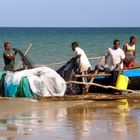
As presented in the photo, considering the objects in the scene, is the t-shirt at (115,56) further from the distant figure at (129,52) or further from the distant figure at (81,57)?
the distant figure at (129,52)

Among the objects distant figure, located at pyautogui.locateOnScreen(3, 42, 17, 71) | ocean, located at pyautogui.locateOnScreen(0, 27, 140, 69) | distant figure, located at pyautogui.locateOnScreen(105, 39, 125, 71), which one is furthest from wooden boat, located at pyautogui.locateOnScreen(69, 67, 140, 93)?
ocean, located at pyautogui.locateOnScreen(0, 27, 140, 69)

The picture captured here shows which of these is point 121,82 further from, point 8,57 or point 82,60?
point 8,57

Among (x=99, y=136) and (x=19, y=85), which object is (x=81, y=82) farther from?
(x=99, y=136)

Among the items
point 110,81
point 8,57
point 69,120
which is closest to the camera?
point 69,120

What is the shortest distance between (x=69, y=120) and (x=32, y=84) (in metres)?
2.82

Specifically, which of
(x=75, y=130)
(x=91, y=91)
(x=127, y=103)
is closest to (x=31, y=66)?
(x=91, y=91)

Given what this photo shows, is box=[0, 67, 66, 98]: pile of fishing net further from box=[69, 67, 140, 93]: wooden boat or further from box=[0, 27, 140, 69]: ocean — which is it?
box=[0, 27, 140, 69]: ocean

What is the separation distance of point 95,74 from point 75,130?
4643 millimetres

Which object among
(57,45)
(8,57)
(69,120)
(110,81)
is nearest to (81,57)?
(110,81)

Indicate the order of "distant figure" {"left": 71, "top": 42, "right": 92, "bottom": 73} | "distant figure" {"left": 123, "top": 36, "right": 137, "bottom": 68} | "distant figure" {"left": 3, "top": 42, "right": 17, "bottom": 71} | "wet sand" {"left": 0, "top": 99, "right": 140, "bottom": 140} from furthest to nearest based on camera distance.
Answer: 1. "distant figure" {"left": 123, "top": 36, "right": 137, "bottom": 68}
2. "distant figure" {"left": 3, "top": 42, "right": 17, "bottom": 71}
3. "distant figure" {"left": 71, "top": 42, "right": 92, "bottom": 73}
4. "wet sand" {"left": 0, "top": 99, "right": 140, "bottom": 140}

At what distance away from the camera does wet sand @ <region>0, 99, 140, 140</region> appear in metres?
8.70

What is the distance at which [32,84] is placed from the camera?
1283cm

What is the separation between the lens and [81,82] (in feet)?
43.7

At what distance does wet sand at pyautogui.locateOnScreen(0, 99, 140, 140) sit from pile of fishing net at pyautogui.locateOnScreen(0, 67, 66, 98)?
47cm
